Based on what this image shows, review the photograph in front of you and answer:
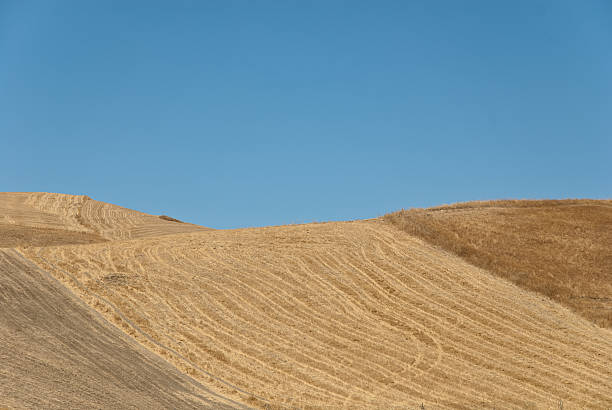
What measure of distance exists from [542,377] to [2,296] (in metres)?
17.6

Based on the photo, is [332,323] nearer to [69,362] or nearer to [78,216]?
[69,362]

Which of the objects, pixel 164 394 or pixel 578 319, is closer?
pixel 164 394

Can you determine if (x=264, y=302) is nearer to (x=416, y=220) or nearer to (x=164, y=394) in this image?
(x=164, y=394)

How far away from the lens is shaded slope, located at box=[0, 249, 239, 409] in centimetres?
1307

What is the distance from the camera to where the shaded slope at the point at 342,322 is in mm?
17938

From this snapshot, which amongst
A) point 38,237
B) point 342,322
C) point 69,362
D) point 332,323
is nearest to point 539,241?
point 342,322

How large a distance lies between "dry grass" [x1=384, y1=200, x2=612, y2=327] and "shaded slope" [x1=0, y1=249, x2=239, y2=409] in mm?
17105

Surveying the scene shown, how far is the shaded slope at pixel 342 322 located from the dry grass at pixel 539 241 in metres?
1.23

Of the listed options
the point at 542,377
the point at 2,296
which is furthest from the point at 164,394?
the point at 542,377

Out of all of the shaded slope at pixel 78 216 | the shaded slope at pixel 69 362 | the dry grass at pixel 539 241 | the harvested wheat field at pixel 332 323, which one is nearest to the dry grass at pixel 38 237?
the shaded slope at pixel 78 216

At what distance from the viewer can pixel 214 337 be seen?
20.6 metres

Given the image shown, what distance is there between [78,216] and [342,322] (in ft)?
123

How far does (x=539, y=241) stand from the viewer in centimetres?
3173

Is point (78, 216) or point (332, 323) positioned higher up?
point (78, 216)
